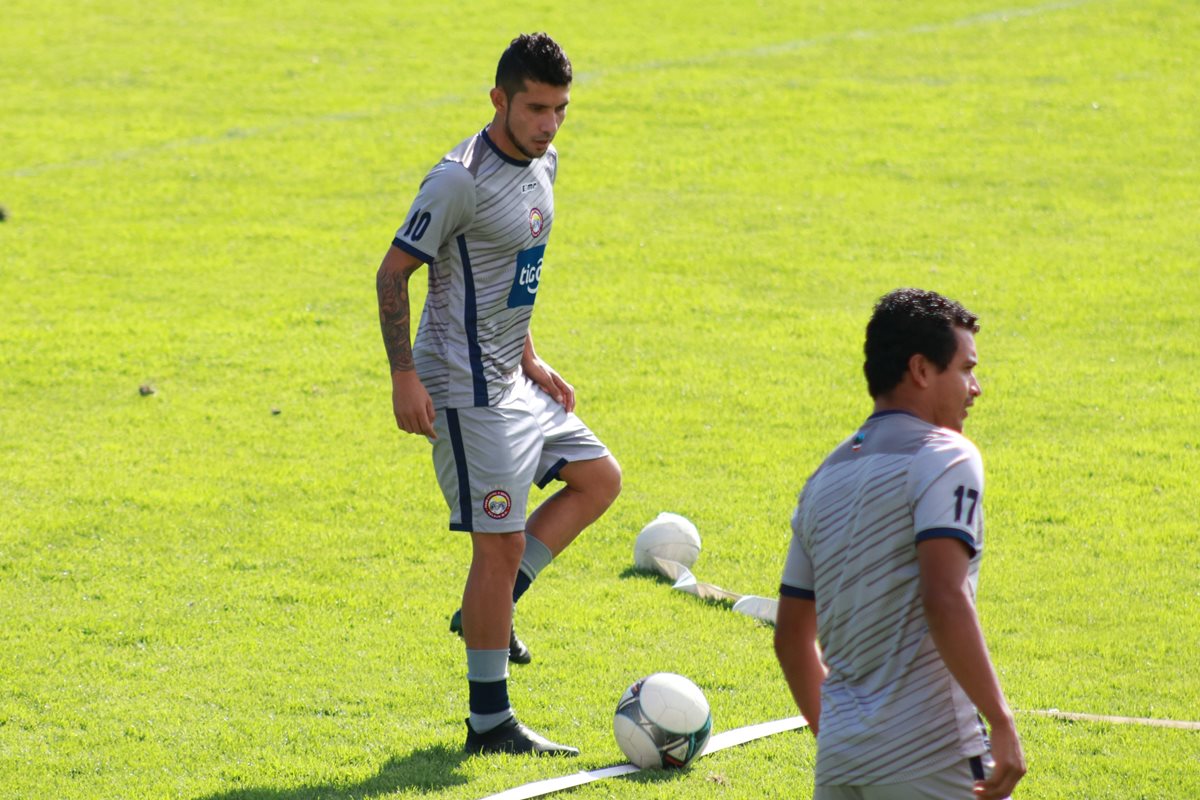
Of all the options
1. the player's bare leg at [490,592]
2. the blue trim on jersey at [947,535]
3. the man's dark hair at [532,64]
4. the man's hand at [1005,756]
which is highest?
the man's dark hair at [532,64]

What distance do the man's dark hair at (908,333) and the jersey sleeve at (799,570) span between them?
0.42 m

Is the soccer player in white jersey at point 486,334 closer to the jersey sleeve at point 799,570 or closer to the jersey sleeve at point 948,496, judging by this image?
the jersey sleeve at point 799,570

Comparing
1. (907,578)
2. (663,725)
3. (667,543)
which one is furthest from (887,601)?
(667,543)

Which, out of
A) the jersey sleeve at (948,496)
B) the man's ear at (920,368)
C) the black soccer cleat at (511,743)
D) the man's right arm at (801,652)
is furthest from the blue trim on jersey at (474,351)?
the jersey sleeve at (948,496)

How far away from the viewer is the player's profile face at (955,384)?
12.3 ft

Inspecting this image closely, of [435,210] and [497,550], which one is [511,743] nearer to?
[497,550]

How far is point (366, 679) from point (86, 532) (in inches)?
115

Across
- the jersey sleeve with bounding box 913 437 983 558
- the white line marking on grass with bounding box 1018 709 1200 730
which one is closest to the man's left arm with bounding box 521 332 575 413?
the white line marking on grass with bounding box 1018 709 1200 730

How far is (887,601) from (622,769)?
2.44 m

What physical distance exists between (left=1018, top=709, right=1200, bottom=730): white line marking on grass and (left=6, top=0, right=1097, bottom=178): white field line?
597 inches

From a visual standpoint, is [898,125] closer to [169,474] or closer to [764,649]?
[169,474]

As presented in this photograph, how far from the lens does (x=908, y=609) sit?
3680 mm

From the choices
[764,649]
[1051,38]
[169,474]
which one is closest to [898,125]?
[1051,38]

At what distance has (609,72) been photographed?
22281 millimetres
